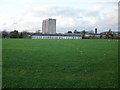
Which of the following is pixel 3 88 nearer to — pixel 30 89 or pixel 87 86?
pixel 30 89

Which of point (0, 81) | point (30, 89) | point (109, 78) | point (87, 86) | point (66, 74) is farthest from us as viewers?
point (66, 74)

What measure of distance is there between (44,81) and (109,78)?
2074 mm

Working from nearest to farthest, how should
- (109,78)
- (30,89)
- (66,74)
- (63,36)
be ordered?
(30,89), (109,78), (66,74), (63,36)

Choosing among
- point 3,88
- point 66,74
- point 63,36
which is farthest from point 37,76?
point 63,36

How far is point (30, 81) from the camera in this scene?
5.39m

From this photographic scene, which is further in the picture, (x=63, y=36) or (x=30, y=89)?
(x=63, y=36)

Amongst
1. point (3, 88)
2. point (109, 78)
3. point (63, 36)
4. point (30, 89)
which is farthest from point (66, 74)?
point (63, 36)

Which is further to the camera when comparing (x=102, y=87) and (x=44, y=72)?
(x=44, y=72)

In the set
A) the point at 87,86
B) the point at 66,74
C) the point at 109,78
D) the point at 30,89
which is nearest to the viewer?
the point at 30,89

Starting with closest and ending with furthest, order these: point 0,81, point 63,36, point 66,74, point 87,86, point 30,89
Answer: point 30,89 → point 87,86 → point 0,81 → point 66,74 → point 63,36

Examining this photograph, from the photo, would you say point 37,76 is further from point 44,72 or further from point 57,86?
point 57,86

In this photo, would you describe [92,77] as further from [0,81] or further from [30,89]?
[0,81]

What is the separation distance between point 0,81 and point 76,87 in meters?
2.22

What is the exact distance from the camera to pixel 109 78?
5859 mm
